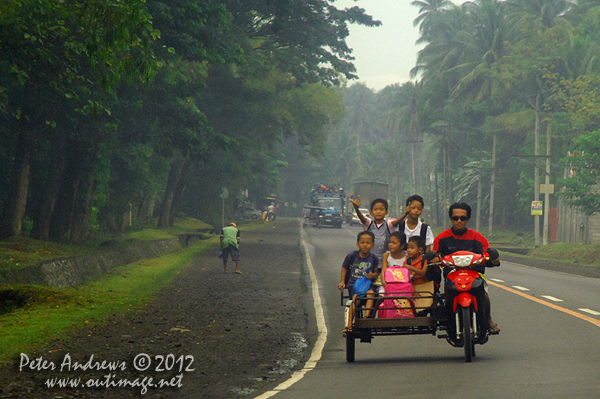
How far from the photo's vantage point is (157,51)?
74.2ft

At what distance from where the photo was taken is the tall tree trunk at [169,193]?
44.8m

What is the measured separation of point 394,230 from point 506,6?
7327cm

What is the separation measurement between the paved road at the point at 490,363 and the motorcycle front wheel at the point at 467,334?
0.12 meters

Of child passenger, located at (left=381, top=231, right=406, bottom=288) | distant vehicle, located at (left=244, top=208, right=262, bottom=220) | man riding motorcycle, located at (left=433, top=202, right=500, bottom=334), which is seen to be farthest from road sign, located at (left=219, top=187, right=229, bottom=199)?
distant vehicle, located at (left=244, top=208, right=262, bottom=220)

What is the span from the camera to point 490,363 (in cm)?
908

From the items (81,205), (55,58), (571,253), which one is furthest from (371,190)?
(55,58)

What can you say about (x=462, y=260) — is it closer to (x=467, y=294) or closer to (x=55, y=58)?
(x=467, y=294)

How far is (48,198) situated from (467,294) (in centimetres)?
1860

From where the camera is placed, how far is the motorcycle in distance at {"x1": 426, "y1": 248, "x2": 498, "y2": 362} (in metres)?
9.03

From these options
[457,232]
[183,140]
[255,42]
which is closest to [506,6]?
[255,42]

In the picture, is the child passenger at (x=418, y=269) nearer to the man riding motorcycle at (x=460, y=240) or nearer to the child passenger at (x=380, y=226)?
the man riding motorcycle at (x=460, y=240)

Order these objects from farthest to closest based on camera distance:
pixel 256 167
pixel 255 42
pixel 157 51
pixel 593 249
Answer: pixel 256 167, pixel 255 42, pixel 593 249, pixel 157 51

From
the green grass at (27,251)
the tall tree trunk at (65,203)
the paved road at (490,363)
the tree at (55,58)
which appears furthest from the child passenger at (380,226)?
the tall tree trunk at (65,203)

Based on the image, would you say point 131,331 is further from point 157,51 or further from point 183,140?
point 183,140
